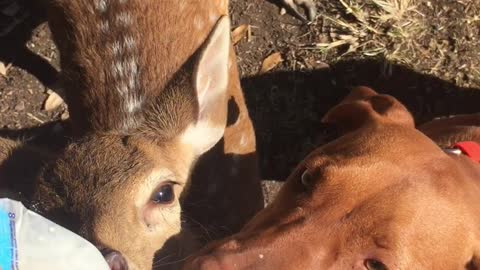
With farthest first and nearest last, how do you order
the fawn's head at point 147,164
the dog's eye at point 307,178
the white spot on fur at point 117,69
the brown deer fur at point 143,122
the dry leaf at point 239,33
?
the dry leaf at point 239,33 → the white spot on fur at point 117,69 → the brown deer fur at point 143,122 → the fawn's head at point 147,164 → the dog's eye at point 307,178

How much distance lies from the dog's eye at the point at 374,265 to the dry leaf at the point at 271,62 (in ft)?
9.79

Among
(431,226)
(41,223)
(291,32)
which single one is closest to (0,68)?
(291,32)

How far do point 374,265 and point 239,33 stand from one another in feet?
10.5

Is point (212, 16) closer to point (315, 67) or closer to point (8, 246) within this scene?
point (315, 67)

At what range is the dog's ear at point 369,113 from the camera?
4097mm

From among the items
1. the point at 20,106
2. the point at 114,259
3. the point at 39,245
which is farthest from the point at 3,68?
the point at 39,245

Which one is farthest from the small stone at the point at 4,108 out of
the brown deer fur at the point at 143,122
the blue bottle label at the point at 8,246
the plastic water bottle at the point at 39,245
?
the blue bottle label at the point at 8,246

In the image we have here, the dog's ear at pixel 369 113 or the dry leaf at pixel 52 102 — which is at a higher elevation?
the dog's ear at pixel 369 113

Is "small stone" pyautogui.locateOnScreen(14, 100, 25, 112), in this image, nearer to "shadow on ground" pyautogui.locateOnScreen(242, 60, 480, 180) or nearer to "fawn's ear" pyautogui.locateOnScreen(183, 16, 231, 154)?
"shadow on ground" pyautogui.locateOnScreen(242, 60, 480, 180)

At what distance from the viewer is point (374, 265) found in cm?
332

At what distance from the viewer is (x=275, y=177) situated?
19.0ft

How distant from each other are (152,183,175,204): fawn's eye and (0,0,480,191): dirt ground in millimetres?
1801

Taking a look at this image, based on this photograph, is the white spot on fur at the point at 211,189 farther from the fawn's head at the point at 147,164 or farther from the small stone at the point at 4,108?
the small stone at the point at 4,108

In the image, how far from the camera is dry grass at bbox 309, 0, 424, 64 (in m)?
6.07
